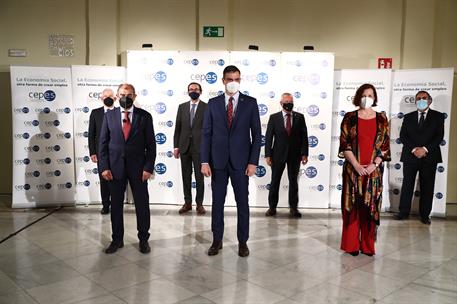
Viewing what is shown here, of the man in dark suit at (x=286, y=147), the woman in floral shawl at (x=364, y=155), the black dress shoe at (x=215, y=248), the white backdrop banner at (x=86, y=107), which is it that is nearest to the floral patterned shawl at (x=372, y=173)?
the woman in floral shawl at (x=364, y=155)

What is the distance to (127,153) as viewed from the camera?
407cm

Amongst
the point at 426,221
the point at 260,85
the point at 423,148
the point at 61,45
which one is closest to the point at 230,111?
the point at 260,85

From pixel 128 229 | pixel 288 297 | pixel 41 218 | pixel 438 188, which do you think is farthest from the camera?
pixel 438 188

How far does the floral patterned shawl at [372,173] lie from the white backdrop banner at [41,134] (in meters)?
3.98

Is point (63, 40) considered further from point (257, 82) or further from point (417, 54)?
point (417, 54)

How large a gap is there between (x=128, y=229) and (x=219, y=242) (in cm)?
135

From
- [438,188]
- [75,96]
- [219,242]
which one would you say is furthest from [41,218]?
[438,188]

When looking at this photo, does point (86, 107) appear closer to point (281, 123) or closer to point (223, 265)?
point (281, 123)

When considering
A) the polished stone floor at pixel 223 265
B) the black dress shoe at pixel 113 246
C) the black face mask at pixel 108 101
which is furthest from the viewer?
the black face mask at pixel 108 101

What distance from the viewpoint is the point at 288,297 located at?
3.20 metres

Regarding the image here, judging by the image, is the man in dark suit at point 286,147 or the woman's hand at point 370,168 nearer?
the woman's hand at point 370,168

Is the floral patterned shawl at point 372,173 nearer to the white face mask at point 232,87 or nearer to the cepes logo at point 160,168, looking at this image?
the white face mask at point 232,87

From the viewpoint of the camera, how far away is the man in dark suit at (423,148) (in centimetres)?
550

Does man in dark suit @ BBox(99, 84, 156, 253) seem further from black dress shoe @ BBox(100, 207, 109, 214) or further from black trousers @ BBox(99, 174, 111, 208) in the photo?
black dress shoe @ BBox(100, 207, 109, 214)
